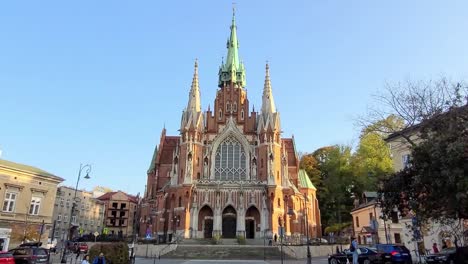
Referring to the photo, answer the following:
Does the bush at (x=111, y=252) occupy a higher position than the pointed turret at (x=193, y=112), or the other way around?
the pointed turret at (x=193, y=112)

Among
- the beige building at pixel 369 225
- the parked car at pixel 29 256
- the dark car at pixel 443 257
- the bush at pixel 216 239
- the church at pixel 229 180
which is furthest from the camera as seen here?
the church at pixel 229 180

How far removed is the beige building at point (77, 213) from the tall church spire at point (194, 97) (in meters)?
32.4

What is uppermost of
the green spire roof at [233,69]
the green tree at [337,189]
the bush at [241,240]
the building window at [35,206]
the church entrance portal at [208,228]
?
the green spire roof at [233,69]

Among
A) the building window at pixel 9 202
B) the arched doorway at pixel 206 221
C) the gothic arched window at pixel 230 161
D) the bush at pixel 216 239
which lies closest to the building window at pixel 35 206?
the building window at pixel 9 202

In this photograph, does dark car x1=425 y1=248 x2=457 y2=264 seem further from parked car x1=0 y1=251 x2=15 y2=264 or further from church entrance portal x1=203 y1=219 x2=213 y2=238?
church entrance portal x1=203 y1=219 x2=213 y2=238

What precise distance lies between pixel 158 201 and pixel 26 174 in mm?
20835

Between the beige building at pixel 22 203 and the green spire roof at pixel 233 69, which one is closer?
the beige building at pixel 22 203

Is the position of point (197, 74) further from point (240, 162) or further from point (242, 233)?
point (242, 233)

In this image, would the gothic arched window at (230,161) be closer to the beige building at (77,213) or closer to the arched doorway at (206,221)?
the arched doorway at (206,221)

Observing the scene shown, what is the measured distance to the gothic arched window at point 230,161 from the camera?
51.8 m

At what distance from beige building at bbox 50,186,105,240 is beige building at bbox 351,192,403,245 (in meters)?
50.1

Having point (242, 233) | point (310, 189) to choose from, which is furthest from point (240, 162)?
point (310, 189)

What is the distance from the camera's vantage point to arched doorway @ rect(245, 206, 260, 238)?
49031mm

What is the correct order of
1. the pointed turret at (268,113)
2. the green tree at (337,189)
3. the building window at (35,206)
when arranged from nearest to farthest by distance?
1. the building window at (35,206)
2. the pointed turret at (268,113)
3. the green tree at (337,189)
